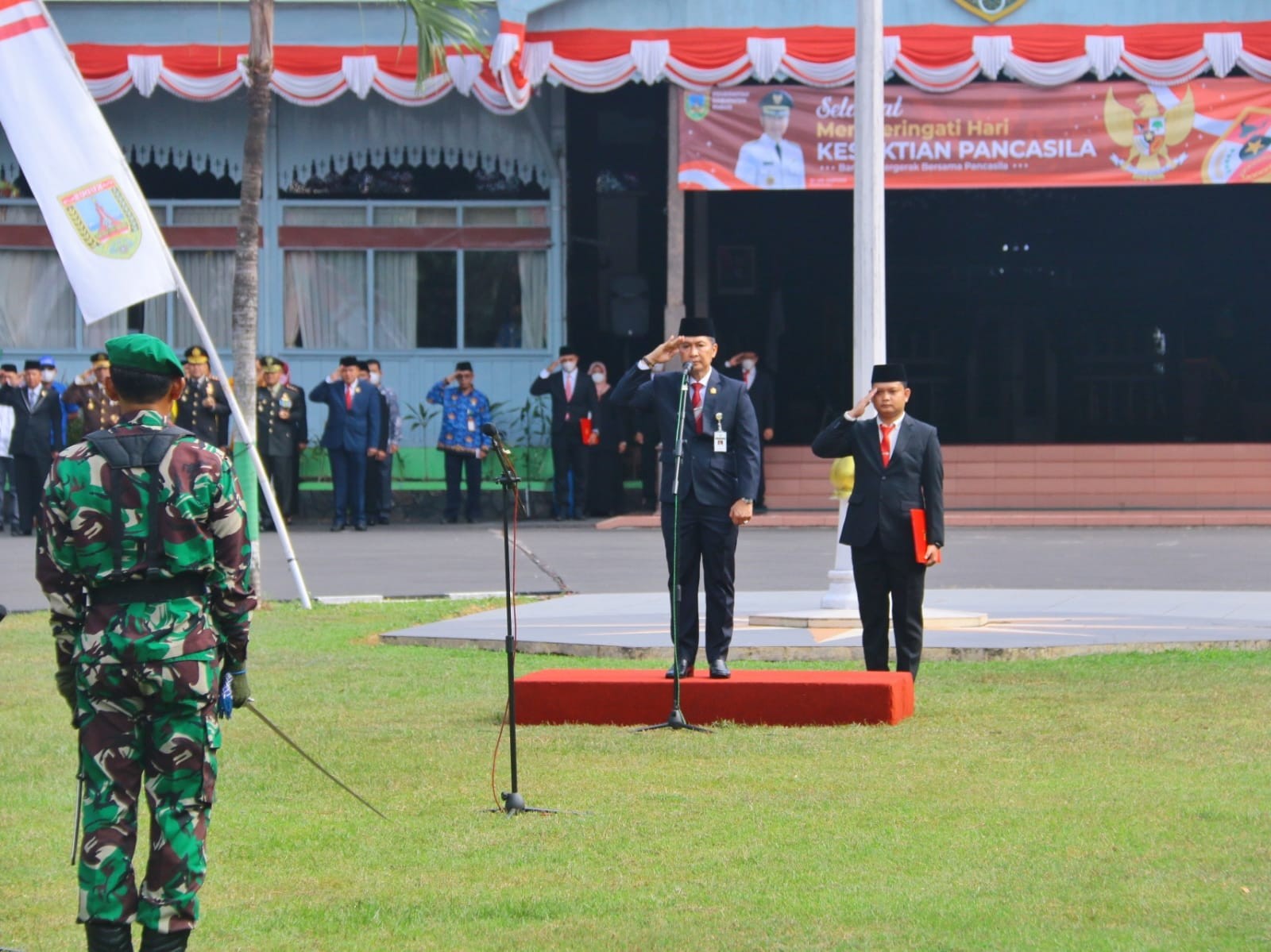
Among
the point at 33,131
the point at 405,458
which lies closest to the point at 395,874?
the point at 33,131

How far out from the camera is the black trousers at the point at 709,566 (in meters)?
10.0

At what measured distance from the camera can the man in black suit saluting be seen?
32.9 feet

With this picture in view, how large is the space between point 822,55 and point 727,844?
57.3 feet

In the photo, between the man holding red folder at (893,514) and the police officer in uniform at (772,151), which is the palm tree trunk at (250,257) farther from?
the police officer in uniform at (772,151)

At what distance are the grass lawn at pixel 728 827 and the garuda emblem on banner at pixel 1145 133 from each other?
1396 centimetres

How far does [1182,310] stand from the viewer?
92.1 ft

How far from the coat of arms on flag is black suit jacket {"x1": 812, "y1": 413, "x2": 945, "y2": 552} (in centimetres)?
1436

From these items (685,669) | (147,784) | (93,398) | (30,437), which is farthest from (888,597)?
(30,437)

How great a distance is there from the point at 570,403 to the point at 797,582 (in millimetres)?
7991

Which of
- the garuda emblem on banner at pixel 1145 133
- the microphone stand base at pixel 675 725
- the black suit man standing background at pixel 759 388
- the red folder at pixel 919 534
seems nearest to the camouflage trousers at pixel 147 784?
the microphone stand base at pixel 675 725

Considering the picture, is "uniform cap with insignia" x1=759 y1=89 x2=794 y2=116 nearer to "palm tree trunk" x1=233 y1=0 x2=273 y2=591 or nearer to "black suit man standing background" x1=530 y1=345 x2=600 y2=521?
"black suit man standing background" x1=530 y1=345 x2=600 y2=521

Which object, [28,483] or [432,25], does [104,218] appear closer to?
[432,25]

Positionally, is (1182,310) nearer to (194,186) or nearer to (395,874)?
(194,186)

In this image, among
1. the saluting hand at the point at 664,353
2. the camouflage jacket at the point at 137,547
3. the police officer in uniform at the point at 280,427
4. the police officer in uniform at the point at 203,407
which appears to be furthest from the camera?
the police officer in uniform at the point at 280,427
